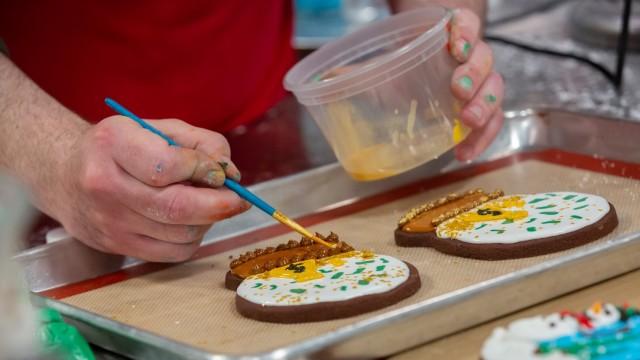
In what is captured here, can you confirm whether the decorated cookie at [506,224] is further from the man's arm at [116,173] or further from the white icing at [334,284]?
the man's arm at [116,173]

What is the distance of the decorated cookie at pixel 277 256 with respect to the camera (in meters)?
1.38

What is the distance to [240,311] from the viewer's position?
126cm

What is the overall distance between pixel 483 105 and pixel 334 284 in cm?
56

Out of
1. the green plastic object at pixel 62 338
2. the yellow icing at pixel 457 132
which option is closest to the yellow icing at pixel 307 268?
the green plastic object at pixel 62 338

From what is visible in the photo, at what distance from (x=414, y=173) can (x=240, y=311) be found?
25.1 inches

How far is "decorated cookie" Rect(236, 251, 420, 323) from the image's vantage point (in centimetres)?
120

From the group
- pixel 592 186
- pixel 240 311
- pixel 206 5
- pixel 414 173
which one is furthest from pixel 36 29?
pixel 592 186

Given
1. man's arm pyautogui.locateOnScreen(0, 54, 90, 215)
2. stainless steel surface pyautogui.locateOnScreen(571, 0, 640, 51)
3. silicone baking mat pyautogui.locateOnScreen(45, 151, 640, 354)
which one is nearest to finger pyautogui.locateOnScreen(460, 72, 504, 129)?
silicone baking mat pyautogui.locateOnScreen(45, 151, 640, 354)

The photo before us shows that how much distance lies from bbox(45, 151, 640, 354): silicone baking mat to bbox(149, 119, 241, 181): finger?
0.16 m

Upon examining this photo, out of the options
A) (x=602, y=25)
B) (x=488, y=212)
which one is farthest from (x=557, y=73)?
(x=488, y=212)

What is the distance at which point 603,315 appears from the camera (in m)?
1.06

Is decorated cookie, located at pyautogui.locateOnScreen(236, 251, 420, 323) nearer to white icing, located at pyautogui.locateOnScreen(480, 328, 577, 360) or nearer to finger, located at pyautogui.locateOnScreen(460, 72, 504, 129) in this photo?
white icing, located at pyautogui.locateOnScreen(480, 328, 577, 360)

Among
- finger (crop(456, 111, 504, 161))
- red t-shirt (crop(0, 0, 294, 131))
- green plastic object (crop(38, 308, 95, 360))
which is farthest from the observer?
red t-shirt (crop(0, 0, 294, 131))

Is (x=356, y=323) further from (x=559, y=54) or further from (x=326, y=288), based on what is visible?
(x=559, y=54)
